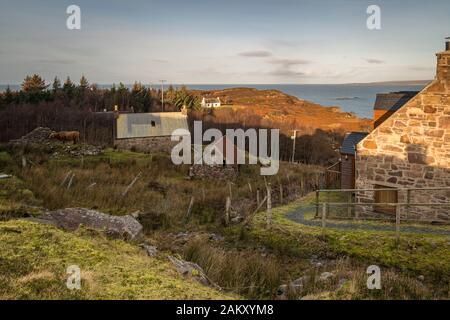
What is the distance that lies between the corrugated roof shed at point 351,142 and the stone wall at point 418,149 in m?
4.12

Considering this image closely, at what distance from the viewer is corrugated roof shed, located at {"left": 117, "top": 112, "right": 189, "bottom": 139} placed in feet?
142

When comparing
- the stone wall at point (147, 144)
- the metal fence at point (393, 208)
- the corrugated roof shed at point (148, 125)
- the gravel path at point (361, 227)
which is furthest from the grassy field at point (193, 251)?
the corrugated roof shed at point (148, 125)

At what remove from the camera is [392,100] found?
17.9 meters

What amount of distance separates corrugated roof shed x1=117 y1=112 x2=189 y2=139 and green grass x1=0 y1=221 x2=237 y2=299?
3693 centimetres

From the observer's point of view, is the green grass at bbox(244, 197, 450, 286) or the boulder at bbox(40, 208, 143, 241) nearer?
the boulder at bbox(40, 208, 143, 241)

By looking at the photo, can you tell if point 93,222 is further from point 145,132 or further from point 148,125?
point 148,125

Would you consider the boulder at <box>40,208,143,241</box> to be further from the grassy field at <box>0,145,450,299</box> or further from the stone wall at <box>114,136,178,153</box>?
the stone wall at <box>114,136,178,153</box>

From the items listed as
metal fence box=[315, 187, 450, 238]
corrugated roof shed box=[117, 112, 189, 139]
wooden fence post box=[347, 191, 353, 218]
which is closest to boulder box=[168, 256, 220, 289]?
metal fence box=[315, 187, 450, 238]

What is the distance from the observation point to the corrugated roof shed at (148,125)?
4338 centimetres

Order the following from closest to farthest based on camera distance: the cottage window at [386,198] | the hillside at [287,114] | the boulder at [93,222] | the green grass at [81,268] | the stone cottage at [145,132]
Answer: the green grass at [81,268] → the boulder at [93,222] → the cottage window at [386,198] → the stone cottage at [145,132] → the hillside at [287,114]

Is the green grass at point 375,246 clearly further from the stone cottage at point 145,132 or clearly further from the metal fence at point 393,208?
the stone cottage at point 145,132

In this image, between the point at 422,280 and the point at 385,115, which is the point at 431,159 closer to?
the point at 385,115

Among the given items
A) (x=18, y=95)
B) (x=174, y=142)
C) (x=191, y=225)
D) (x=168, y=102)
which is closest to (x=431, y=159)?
(x=191, y=225)

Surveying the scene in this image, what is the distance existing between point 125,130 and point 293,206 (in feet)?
98.8
